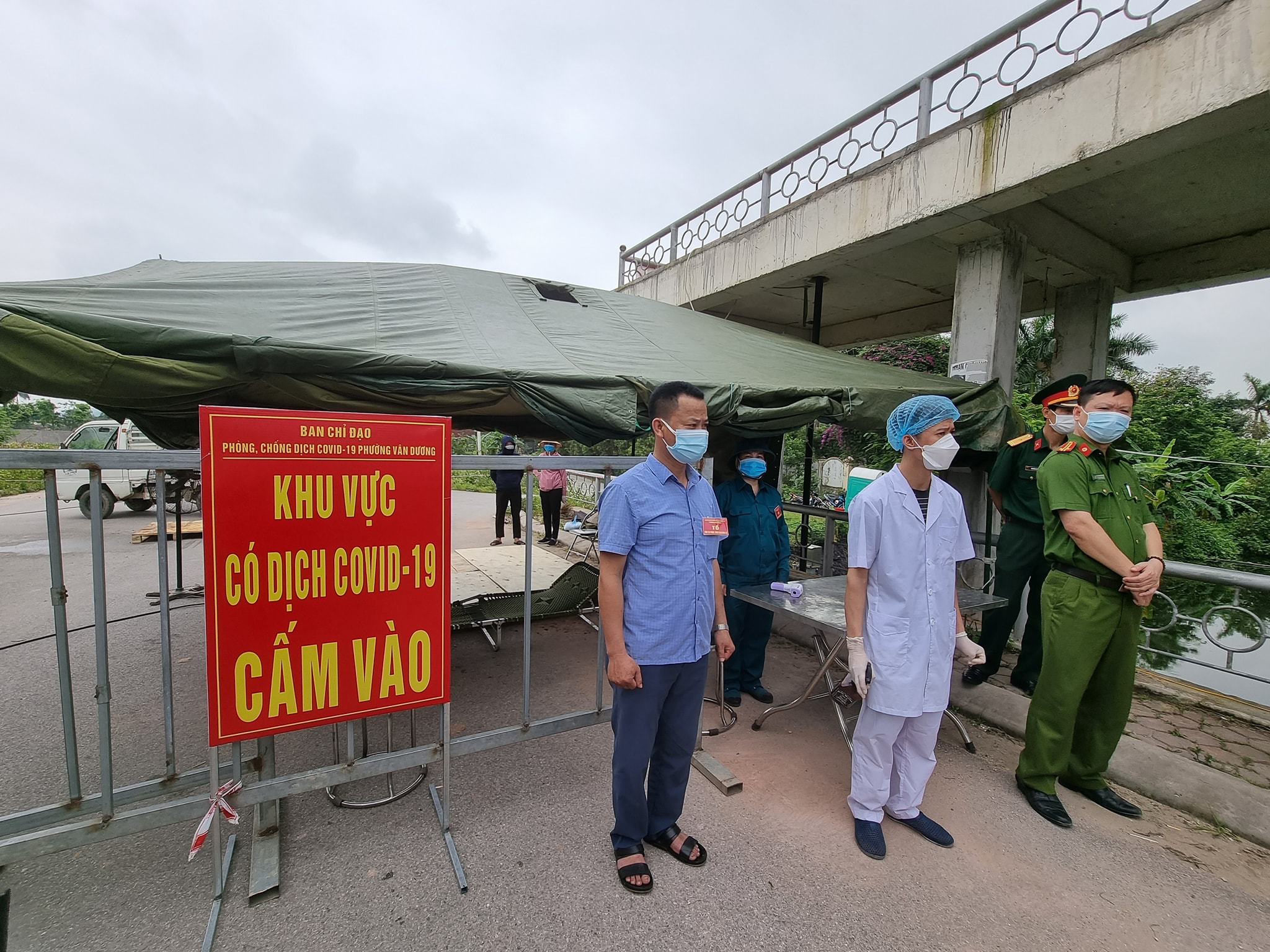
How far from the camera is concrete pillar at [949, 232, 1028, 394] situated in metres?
4.84

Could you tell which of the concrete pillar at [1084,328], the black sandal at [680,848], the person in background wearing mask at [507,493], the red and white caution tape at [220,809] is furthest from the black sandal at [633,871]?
the person in background wearing mask at [507,493]

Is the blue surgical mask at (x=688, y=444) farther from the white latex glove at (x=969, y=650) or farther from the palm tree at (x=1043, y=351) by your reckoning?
the palm tree at (x=1043, y=351)

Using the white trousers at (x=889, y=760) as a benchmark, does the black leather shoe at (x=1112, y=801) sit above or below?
below

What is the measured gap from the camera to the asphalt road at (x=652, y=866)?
1.93 m

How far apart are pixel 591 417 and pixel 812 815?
220cm

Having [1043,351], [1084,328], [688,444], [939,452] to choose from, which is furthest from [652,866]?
[1043,351]

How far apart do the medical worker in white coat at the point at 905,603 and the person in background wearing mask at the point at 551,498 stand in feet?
21.2

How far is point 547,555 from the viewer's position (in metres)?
7.66

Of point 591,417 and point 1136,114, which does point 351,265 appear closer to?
point 591,417

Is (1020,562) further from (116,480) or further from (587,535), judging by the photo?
(116,480)

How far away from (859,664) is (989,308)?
405 centimetres

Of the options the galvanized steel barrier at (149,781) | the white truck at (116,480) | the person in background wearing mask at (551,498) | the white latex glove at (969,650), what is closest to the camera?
the galvanized steel barrier at (149,781)

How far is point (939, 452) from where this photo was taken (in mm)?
2293

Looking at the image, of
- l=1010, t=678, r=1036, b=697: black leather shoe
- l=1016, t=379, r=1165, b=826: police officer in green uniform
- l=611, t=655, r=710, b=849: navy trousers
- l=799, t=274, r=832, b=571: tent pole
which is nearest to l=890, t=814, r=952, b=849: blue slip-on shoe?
l=1016, t=379, r=1165, b=826: police officer in green uniform
